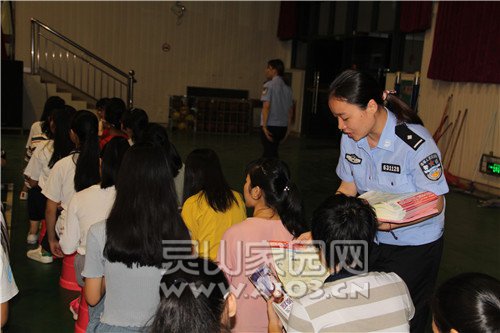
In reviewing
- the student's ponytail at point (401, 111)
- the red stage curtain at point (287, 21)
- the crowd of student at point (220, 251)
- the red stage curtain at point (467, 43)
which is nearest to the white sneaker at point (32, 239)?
the crowd of student at point (220, 251)

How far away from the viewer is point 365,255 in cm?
178

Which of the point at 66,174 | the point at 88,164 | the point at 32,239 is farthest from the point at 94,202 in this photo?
the point at 32,239

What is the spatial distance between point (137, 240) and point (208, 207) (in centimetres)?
75

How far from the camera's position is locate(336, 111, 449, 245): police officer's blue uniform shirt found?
7.06 feet

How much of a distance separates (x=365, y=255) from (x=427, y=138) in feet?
2.13

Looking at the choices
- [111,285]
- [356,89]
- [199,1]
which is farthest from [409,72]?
[111,285]

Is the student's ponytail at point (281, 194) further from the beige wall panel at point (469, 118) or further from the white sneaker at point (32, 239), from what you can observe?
the beige wall panel at point (469, 118)

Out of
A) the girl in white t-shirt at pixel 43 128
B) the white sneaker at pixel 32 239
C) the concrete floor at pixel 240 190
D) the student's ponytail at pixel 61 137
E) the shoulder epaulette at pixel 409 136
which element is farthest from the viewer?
the girl in white t-shirt at pixel 43 128

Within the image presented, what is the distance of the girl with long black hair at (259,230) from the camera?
2.09 m

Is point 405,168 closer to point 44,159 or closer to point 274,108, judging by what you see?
point 44,159

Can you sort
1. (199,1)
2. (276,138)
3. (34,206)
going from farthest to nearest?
(199,1)
(276,138)
(34,206)

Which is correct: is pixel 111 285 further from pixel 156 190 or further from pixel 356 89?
pixel 356 89

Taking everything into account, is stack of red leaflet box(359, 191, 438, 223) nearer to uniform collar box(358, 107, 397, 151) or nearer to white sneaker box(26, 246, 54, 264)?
uniform collar box(358, 107, 397, 151)

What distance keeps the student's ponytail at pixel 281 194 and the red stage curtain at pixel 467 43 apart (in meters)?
5.80
